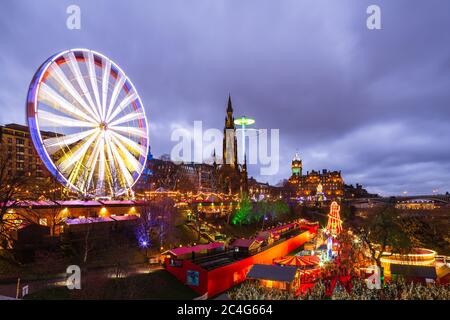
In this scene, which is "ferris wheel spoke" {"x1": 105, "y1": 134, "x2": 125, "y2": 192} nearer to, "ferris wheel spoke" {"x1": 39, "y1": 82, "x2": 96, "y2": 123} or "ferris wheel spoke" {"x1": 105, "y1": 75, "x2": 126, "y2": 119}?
"ferris wheel spoke" {"x1": 105, "y1": 75, "x2": 126, "y2": 119}

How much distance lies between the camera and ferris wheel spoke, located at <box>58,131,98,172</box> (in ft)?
93.7

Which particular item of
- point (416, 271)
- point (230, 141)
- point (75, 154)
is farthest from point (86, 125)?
point (230, 141)

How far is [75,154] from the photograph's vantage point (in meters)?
30.3

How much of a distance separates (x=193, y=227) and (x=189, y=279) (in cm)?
2145

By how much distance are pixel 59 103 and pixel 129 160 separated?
11.4 meters

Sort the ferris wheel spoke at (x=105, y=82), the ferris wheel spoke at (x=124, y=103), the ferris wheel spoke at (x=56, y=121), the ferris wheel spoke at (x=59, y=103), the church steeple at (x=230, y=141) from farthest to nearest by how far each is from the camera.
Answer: the church steeple at (x=230, y=141), the ferris wheel spoke at (x=124, y=103), the ferris wheel spoke at (x=105, y=82), the ferris wheel spoke at (x=59, y=103), the ferris wheel spoke at (x=56, y=121)

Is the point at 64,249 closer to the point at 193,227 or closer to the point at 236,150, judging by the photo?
the point at 193,227

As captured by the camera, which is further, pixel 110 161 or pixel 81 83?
pixel 110 161

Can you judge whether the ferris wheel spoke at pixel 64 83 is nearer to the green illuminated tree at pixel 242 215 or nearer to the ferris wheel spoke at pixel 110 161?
the ferris wheel spoke at pixel 110 161

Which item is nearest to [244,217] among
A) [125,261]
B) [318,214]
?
[125,261]

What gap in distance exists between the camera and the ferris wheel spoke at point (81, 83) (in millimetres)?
30536

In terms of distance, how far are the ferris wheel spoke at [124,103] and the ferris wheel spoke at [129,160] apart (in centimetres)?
325

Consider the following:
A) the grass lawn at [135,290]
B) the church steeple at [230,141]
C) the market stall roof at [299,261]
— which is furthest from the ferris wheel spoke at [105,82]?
the church steeple at [230,141]

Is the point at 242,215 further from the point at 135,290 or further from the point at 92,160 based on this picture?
the point at 135,290
